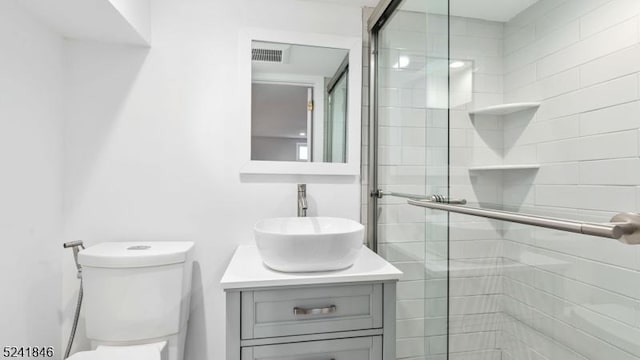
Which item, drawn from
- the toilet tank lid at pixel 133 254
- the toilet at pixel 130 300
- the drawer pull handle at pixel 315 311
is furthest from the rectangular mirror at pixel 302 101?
the drawer pull handle at pixel 315 311

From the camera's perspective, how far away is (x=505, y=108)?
0.87 meters

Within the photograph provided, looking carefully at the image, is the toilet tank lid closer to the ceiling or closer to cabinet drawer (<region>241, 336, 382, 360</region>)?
cabinet drawer (<region>241, 336, 382, 360</region>)

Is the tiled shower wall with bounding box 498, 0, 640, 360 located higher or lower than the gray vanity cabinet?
higher

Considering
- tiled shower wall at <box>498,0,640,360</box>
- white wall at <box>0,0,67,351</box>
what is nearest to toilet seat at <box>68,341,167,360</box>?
white wall at <box>0,0,67,351</box>

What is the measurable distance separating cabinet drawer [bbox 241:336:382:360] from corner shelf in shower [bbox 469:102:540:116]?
82 centimetres

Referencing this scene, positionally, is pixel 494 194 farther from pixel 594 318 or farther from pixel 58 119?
pixel 58 119

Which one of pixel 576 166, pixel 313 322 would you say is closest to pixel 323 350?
pixel 313 322

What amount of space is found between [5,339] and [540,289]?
1.72 meters

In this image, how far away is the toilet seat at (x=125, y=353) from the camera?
1.02 meters

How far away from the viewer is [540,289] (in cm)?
87

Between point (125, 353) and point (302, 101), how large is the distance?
1242 mm

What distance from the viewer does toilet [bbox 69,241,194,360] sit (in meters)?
1.08

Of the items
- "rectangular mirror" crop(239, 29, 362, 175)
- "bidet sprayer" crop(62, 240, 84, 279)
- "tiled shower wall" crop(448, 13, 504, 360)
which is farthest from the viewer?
"rectangular mirror" crop(239, 29, 362, 175)

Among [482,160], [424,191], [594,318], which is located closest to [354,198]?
[424,191]
